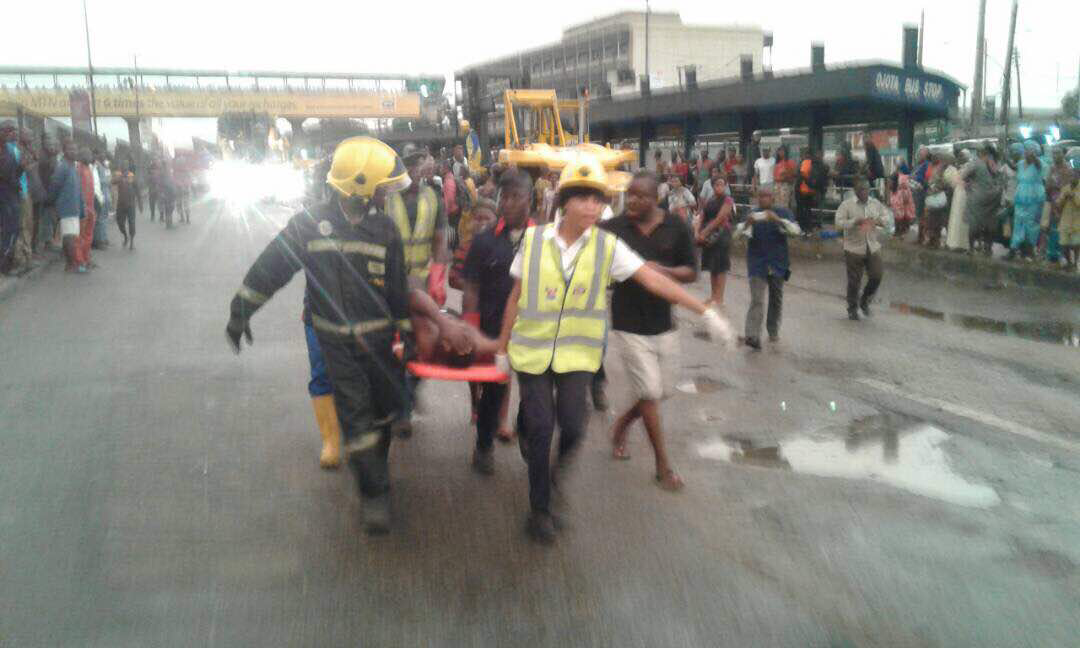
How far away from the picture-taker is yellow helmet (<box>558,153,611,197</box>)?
15.2 feet

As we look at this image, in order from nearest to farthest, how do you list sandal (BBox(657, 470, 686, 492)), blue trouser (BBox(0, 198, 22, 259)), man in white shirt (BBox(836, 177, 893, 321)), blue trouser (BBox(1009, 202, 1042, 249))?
sandal (BBox(657, 470, 686, 492)) < man in white shirt (BBox(836, 177, 893, 321)) < blue trouser (BBox(0, 198, 22, 259)) < blue trouser (BBox(1009, 202, 1042, 249))

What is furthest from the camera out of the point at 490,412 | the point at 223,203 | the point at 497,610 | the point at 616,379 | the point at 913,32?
the point at 223,203

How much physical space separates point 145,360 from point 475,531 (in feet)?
17.3

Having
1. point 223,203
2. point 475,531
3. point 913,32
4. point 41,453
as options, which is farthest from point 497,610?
point 223,203

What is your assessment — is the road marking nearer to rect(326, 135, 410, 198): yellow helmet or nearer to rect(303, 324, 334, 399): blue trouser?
rect(303, 324, 334, 399): blue trouser

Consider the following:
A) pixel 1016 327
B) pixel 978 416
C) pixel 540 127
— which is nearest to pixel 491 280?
pixel 978 416

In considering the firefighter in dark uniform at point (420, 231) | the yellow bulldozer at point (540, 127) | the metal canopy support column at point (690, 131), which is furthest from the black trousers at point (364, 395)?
the metal canopy support column at point (690, 131)

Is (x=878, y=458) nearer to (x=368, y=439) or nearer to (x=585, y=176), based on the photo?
(x=585, y=176)

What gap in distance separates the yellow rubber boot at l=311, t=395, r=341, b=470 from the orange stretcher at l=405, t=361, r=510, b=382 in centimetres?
101

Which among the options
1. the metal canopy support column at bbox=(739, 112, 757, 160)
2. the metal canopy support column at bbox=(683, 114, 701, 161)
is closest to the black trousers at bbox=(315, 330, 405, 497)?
the metal canopy support column at bbox=(739, 112, 757, 160)

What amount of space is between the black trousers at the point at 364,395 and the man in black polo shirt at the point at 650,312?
1.47 metres

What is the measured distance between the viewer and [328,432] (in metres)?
5.96

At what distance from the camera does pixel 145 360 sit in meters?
8.98

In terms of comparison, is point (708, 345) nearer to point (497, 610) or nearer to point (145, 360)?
point (145, 360)
